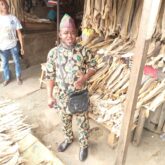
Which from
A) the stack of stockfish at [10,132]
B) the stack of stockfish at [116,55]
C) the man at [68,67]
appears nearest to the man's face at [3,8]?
the stack of stockfish at [116,55]

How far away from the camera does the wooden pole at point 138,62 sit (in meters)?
1.66

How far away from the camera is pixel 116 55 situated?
12.4ft

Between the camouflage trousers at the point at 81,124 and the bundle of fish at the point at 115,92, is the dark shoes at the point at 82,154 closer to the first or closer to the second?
the camouflage trousers at the point at 81,124

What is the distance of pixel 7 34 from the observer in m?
4.61

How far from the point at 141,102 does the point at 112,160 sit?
2.90ft

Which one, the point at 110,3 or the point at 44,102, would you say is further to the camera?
the point at 44,102

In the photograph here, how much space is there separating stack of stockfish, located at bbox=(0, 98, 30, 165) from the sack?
738 mm

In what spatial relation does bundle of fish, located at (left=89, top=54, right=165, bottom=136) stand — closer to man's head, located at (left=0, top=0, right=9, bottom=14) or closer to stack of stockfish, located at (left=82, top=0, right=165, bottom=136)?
stack of stockfish, located at (left=82, top=0, right=165, bottom=136)

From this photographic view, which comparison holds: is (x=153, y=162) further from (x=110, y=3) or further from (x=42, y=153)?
(x=110, y=3)

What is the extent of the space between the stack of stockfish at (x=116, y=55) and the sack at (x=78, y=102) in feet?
2.00

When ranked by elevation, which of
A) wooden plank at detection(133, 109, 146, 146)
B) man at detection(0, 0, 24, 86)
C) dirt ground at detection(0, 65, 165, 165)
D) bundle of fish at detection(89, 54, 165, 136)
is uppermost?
man at detection(0, 0, 24, 86)

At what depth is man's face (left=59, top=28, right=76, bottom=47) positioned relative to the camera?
253 centimetres

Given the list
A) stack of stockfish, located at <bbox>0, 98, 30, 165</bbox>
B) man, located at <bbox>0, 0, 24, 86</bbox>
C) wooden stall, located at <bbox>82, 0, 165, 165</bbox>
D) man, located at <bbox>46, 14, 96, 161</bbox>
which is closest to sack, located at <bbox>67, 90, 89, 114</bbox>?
man, located at <bbox>46, 14, 96, 161</bbox>

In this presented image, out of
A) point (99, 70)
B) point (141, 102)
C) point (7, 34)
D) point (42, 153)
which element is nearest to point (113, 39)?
point (99, 70)
